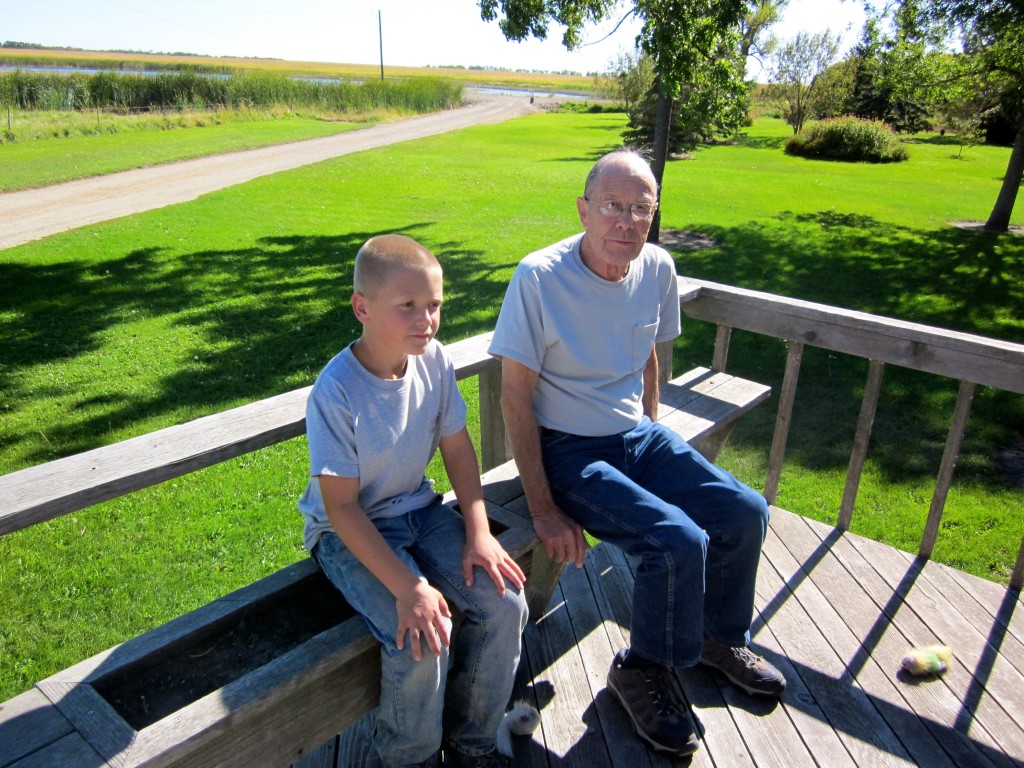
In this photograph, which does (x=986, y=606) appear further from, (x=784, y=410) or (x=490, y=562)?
(x=490, y=562)

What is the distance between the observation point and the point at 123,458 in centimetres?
169

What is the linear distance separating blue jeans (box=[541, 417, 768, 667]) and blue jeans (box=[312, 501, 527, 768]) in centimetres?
40

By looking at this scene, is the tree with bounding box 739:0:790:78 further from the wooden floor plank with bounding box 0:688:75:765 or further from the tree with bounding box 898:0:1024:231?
the wooden floor plank with bounding box 0:688:75:765

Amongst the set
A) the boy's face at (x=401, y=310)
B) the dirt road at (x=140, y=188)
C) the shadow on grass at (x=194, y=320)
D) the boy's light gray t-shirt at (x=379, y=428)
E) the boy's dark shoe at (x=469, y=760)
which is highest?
the boy's face at (x=401, y=310)

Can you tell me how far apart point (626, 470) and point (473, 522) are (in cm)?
62

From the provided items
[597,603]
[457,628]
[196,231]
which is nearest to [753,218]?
[196,231]

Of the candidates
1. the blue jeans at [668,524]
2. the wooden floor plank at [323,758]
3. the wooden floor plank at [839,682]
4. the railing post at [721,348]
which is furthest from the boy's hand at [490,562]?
the railing post at [721,348]

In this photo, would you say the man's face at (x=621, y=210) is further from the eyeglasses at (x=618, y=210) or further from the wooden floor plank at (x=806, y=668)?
the wooden floor plank at (x=806, y=668)

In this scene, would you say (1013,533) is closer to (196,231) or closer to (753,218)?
(753,218)

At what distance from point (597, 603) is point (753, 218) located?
11.0 m

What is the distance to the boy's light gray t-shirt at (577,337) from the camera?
7.17ft

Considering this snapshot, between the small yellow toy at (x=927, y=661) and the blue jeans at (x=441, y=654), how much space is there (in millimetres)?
1408

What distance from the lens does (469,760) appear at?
1.86 metres

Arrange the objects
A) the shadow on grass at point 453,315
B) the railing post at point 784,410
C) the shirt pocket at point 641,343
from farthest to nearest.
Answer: the shadow on grass at point 453,315
the railing post at point 784,410
the shirt pocket at point 641,343
